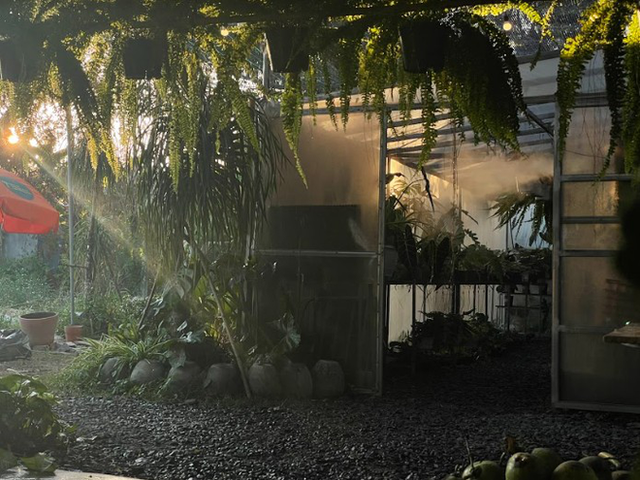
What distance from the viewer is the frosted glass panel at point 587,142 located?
457cm

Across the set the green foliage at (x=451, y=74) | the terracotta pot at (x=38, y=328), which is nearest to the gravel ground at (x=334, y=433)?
the green foliage at (x=451, y=74)

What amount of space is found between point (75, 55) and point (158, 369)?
3698mm

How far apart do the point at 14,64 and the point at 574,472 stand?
1.38 metres

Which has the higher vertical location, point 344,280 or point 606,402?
point 344,280

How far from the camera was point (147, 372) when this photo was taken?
497cm

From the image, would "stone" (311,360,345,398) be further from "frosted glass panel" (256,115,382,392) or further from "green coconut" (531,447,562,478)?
"green coconut" (531,447,562,478)

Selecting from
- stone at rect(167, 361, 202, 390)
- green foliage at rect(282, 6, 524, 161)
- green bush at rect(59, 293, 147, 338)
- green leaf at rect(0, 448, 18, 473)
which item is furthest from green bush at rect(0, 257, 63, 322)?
green foliage at rect(282, 6, 524, 161)

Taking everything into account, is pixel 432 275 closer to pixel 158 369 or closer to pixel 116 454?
pixel 158 369

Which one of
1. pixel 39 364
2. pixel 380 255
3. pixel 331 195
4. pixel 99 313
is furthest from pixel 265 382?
pixel 99 313

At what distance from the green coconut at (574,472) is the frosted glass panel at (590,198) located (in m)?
3.51

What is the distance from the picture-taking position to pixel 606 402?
458 centimetres

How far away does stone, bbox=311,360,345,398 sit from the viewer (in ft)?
16.0

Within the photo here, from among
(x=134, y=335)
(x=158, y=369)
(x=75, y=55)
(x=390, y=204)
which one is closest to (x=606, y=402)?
(x=390, y=204)

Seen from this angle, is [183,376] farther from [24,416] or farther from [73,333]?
[73,333]
